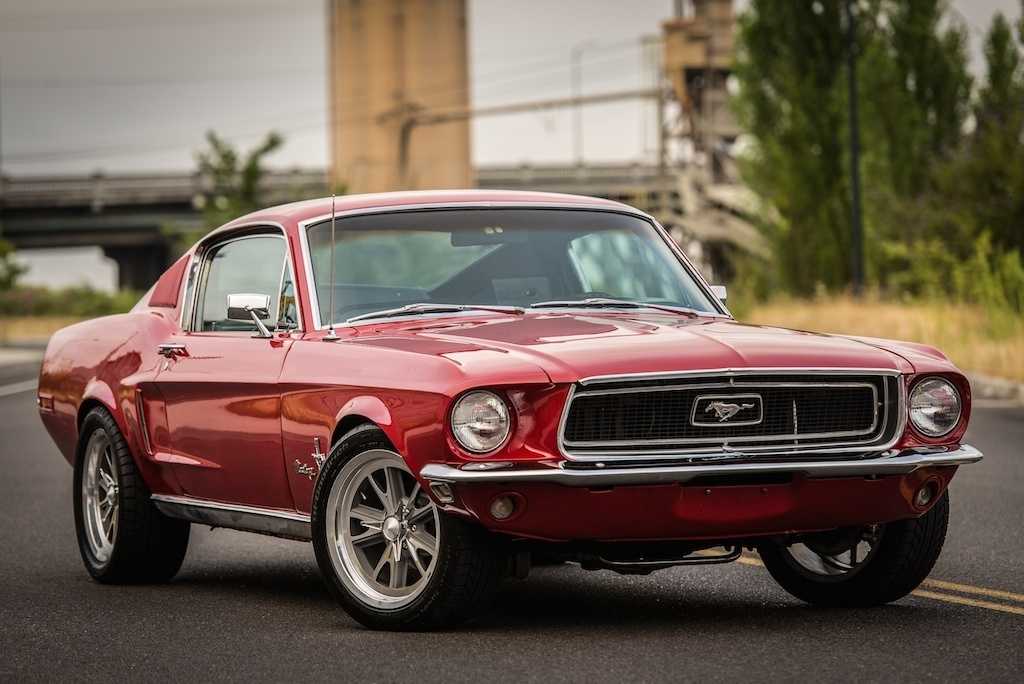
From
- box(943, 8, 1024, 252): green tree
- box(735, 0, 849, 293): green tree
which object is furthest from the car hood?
box(735, 0, 849, 293): green tree

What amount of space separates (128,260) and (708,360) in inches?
3234

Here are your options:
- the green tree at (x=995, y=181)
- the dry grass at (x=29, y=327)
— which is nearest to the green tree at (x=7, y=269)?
the dry grass at (x=29, y=327)

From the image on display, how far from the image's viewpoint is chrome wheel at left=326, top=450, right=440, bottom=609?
638 centimetres

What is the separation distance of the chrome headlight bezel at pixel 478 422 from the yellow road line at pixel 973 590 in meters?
2.26

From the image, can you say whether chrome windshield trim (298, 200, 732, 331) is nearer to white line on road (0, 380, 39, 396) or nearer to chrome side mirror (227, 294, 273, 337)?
chrome side mirror (227, 294, 273, 337)

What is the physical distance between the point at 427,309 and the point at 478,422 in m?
1.39

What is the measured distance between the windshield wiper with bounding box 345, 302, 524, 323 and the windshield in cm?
5

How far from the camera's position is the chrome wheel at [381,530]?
6.38 metres

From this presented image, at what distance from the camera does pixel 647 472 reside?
601cm

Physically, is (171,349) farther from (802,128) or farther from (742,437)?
(802,128)

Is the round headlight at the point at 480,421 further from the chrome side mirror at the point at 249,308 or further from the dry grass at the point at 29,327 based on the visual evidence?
the dry grass at the point at 29,327

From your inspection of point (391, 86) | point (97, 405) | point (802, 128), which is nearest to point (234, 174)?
point (391, 86)

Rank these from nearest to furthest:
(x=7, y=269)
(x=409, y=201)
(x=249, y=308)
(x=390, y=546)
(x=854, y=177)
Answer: (x=390, y=546), (x=249, y=308), (x=409, y=201), (x=854, y=177), (x=7, y=269)

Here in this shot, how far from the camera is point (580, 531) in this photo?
6.09 meters
